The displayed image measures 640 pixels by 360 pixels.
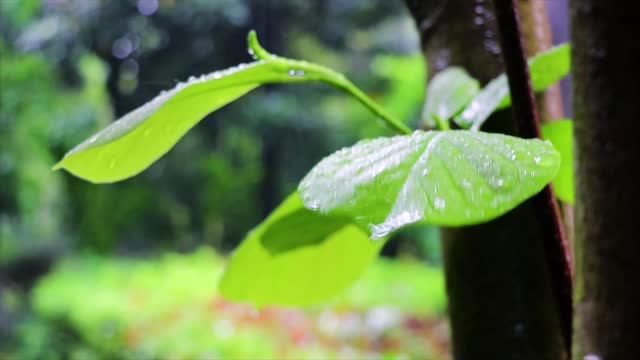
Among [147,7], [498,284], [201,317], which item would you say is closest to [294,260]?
[498,284]

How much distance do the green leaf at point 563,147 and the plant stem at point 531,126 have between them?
0.18 feet

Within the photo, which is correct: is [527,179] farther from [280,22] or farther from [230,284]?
[280,22]

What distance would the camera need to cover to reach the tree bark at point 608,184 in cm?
11

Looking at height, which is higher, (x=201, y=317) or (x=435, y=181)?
(x=435, y=181)

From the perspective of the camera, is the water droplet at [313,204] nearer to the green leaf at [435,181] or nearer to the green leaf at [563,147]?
the green leaf at [435,181]

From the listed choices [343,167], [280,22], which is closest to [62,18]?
[280,22]

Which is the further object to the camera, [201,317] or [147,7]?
[201,317]

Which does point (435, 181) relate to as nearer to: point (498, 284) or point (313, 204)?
point (313, 204)

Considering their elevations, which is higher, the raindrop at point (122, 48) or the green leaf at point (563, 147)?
the raindrop at point (122, 48)

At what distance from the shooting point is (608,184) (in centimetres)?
12

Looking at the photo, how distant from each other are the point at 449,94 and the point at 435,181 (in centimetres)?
11

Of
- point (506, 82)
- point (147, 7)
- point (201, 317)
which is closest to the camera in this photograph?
point (506, 82)

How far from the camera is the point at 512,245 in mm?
228

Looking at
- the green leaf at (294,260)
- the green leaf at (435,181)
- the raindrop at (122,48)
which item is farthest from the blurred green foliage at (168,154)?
the green leaf at (435,181)
